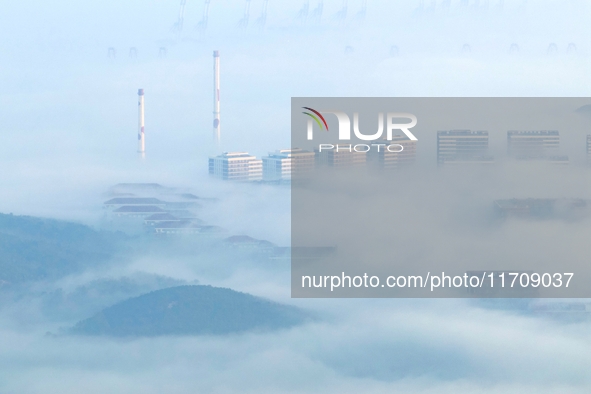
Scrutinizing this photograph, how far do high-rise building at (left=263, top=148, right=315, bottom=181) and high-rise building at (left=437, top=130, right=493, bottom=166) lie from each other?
88cm

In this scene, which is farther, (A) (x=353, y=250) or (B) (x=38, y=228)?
(B) (x=38, y=228)

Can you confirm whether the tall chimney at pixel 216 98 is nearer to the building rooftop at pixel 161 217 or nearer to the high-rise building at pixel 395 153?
the building rooftop at pixel 161 217

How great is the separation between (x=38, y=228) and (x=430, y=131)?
2850 mm

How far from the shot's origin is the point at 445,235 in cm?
485

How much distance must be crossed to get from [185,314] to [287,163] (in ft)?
4.21

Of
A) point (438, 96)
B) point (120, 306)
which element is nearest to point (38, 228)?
point (120, 306)

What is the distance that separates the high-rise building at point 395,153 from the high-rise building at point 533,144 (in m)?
0.68

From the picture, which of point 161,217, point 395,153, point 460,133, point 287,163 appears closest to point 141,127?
point 161,217

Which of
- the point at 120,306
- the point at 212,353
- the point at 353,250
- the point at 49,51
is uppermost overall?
the point at 49,51

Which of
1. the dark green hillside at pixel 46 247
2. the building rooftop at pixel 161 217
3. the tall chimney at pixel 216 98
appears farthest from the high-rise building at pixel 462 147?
the dark green hillside at pixel 46 247

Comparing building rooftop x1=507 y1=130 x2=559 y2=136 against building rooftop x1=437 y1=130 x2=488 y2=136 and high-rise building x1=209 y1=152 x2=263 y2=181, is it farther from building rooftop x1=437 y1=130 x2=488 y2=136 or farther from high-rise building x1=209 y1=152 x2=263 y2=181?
high-rise building x1=209 y1=152 x2=263 y2=181

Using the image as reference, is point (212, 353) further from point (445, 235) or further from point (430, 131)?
point (430, 131)

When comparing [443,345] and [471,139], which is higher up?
[471,139]

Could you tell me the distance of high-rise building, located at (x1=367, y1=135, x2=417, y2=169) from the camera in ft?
15.6
